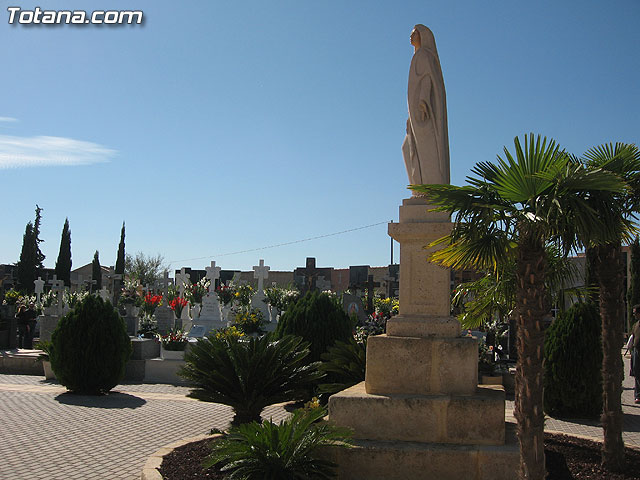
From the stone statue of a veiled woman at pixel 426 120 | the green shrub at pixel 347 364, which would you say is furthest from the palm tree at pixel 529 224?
the green shrub at pixel 347 364

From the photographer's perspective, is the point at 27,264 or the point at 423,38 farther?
the point at 27,264

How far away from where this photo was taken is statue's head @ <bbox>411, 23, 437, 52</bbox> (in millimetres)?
6941

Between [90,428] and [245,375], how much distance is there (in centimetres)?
297

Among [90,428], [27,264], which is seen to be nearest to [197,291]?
[90,428]

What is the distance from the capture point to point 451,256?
15.7 feet

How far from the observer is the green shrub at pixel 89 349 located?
1109 centimetres

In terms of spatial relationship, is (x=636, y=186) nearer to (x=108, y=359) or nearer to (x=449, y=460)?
(x=449, y=460)

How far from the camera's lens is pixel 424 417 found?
18.5 ft

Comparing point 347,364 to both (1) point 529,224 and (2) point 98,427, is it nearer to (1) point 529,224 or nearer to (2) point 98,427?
(2) point 98,427

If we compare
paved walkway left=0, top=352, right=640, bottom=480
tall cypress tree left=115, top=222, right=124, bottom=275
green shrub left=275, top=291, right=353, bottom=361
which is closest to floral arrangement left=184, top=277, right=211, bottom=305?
paved walkway left=0, top=352, right=640, bottom=480

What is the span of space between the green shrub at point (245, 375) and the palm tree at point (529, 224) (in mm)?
2788

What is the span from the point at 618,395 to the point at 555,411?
13.2 feet

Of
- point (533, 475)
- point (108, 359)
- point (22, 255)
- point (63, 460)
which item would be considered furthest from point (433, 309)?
point (22, 255)

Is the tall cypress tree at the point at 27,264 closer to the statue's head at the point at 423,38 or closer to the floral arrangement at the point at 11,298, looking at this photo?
the floral arrangement at the point at 11,298
